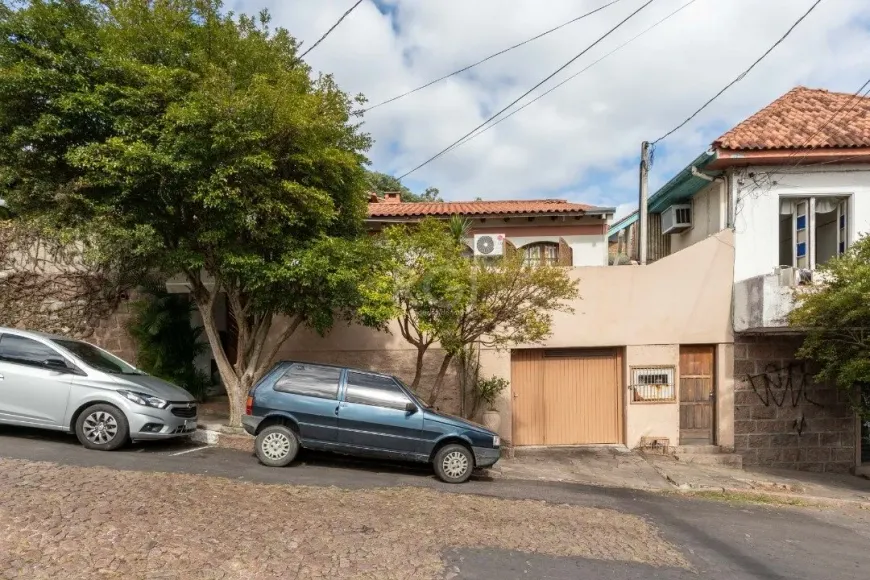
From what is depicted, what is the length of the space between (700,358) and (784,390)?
178 centimetres

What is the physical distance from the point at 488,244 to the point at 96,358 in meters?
8.42

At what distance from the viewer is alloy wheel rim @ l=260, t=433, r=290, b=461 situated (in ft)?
25.2

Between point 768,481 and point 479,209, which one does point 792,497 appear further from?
point 479,209

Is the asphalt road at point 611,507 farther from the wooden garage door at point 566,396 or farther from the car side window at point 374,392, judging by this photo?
the wooden garage door at point 566,396

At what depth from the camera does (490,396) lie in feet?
36.3

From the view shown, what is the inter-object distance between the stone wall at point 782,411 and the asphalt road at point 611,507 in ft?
10.3

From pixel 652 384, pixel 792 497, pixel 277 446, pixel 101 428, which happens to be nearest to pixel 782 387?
pixel 652 384

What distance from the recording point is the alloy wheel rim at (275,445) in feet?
25.2

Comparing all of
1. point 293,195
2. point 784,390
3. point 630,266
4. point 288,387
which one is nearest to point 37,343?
point 288,387

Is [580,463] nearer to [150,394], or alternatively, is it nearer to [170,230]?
[150,394]

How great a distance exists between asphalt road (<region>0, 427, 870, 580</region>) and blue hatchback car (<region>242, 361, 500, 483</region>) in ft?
1.02

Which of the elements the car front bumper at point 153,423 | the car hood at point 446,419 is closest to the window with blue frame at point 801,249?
the car hood at point 446,419

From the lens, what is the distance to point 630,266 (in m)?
11.4

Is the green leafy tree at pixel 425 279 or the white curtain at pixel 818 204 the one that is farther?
the white curtain at pixel 818 204
